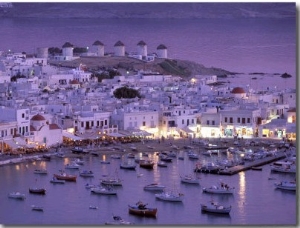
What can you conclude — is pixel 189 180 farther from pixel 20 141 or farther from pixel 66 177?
pixel 20 141

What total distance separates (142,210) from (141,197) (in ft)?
3.52

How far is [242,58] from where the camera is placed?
2458 centimetres

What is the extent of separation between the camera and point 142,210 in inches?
502

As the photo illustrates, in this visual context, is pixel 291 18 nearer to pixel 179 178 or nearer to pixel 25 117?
pixel 179 178

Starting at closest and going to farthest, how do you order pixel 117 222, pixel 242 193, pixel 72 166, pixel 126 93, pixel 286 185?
1. pixel 117 222
2. pixel 242 193
3. pixel 286 185
4. pixel 72 166
5. pixel 126 93

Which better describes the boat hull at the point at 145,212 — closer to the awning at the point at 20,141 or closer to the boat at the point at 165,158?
the boat at the point at 165,158

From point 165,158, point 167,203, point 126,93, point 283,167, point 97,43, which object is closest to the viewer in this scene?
point 167,203

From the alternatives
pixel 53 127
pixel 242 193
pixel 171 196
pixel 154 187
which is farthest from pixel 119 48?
pixel 171 196

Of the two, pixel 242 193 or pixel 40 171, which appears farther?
pixel 40 171

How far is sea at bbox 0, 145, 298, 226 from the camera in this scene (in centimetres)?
1234

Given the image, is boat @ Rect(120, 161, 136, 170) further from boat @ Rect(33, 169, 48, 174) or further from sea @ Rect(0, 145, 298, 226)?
boat @ Rect(33, 169, 48, 174)

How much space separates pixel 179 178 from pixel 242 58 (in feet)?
32.5

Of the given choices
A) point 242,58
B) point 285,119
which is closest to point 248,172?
point 285,119

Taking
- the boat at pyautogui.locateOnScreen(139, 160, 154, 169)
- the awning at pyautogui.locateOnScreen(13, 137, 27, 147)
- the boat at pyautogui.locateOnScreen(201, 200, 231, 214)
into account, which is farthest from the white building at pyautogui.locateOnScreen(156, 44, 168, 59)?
the boat at pyautogui.locateOnScreen(201, 200, 231, 214)
